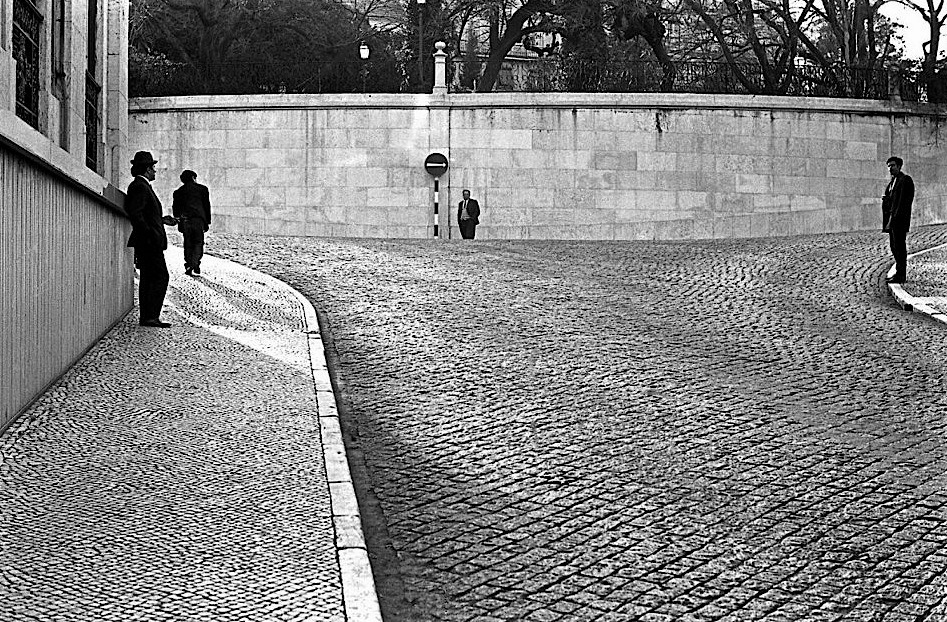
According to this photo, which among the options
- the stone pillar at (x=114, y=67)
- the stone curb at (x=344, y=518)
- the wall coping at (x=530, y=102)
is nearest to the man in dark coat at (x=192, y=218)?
the stone pillar at (x=114, y=67)

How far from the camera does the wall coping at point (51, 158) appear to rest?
7.37 m

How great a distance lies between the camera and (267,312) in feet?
43.2

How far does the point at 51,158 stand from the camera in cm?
891

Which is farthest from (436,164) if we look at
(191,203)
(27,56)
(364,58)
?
(27,56)

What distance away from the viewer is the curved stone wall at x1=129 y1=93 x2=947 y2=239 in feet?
99.1

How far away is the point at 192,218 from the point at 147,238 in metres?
4.78

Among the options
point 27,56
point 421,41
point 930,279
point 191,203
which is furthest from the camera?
point 421,41

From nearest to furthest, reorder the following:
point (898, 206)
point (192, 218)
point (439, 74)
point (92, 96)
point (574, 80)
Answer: point (898, 206) < point (192, 218) < point (92, 96) < point (574, 80) < point (439, 74)

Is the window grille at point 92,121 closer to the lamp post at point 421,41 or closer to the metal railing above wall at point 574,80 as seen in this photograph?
the metal railing above wall at point 574,80

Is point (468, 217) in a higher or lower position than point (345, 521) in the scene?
higher

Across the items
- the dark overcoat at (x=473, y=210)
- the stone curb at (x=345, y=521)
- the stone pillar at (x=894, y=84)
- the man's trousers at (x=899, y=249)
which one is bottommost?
the stone curb at (x=345, y=521)

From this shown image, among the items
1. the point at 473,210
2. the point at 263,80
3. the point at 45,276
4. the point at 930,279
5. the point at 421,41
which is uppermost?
the point at 421,41

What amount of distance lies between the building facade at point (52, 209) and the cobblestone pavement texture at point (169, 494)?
1.00ft

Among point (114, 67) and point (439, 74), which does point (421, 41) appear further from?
point (114, 67)
